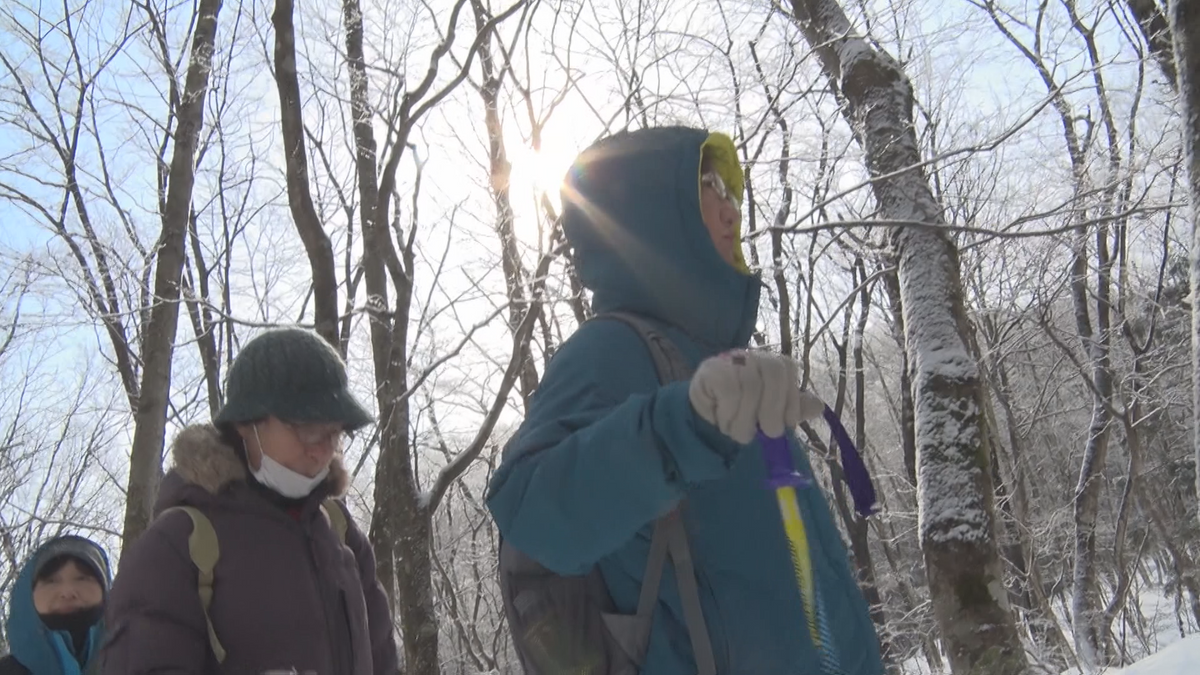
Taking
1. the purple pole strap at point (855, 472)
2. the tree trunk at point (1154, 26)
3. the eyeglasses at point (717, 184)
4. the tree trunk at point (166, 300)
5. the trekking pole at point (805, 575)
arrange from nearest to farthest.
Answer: the trekking pole at point (805, 575) < the purple pole strap at point (855, 472) < the eyeglasses at point (717, 184) < the tree trunk at point (166, 300) < the tree trunk at point (1154, 26)

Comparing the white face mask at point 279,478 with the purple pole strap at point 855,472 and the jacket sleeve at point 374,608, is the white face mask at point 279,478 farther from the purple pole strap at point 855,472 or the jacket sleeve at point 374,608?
the purple pole strap at point 855,472

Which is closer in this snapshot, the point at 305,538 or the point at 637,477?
the point at 637,477

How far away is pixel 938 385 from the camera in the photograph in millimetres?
4496

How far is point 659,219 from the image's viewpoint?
125 centimetres

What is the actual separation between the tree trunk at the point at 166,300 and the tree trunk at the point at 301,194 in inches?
26.9

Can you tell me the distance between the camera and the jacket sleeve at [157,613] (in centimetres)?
155

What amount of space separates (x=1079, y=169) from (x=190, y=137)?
8.52 m

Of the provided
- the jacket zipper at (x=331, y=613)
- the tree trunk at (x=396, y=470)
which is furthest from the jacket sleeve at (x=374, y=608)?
the tree trunk at (x=396, y=470)

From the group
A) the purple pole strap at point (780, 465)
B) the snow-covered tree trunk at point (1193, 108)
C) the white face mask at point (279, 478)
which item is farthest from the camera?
the snow-covered tree trunk at point (1193, 108)

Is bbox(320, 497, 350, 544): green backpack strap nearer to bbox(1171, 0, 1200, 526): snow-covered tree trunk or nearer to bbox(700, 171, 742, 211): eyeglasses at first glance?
bbox(700, 171, 742, 211): eyeglasses

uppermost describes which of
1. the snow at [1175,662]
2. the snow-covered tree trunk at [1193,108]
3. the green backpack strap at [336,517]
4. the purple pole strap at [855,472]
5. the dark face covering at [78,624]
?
the snow-covered tree trunk at [1193,108]

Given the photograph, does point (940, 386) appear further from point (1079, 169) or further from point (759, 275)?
point (1079, 169)

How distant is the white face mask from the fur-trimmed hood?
0.12 feet

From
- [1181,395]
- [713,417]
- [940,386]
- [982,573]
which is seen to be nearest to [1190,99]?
[940,386]
